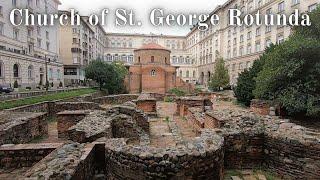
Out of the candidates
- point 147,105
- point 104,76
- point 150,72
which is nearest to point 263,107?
point 147,105

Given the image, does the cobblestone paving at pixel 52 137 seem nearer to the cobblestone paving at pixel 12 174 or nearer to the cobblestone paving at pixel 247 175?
the cobblestone paving at pixel 12 174

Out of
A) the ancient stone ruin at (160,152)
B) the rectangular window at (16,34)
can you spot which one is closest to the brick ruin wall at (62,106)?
the ancient stone ruin at (160,152)

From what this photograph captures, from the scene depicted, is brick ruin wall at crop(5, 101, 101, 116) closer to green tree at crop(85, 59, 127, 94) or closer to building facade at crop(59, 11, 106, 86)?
green tree at crop(85, 59, 127, 94)

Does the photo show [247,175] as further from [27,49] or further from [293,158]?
[27,49]

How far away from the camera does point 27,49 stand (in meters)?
34.7

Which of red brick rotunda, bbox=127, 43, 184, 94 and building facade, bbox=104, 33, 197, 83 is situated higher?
building facade, bbox=104, 33, 197, 83

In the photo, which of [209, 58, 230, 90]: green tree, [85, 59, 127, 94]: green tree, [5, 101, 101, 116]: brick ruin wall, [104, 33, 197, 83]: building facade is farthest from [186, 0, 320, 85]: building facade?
[5, 101, 101, 116]: brick ruin wall

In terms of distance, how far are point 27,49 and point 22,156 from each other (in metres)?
33.9

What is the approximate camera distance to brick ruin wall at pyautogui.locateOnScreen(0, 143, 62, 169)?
5.28 meters

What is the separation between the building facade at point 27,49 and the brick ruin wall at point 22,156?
80.3ft

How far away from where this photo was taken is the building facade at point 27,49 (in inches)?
1094

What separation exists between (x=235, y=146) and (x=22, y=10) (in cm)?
3605

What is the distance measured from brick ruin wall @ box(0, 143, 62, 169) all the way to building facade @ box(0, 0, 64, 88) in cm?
2448

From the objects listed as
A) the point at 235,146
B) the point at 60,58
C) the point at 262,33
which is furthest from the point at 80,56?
the point at 235,146
